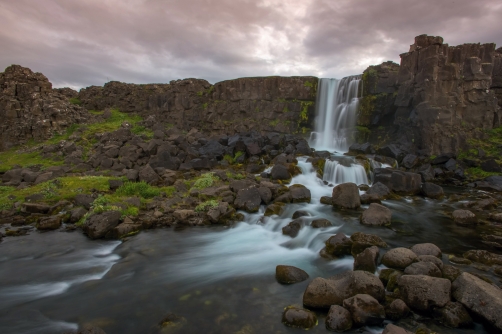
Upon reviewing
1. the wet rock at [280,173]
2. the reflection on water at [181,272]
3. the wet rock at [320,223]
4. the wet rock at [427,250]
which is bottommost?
the reflection on water at [181,272]

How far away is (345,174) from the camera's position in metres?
18.8

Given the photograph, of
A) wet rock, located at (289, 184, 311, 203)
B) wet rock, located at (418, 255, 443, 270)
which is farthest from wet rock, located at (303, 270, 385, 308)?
wet rock, located at (289, 184, 311, 203)

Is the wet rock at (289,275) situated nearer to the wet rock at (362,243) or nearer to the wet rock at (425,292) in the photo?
the wet rock at (362,243)

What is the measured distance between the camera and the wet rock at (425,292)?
608cm

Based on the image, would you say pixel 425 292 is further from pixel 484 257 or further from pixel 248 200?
pixel 248 200

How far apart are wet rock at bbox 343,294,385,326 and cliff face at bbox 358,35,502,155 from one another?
64.5ft

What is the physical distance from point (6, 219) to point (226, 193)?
889 centimetres

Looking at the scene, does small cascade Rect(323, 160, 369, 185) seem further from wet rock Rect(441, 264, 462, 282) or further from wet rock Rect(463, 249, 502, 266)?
wet rock Rect(441, 264, 462, 282)

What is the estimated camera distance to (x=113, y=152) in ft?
71.7

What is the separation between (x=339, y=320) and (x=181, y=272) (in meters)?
4.78

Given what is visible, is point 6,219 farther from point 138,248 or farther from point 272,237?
point 272,237

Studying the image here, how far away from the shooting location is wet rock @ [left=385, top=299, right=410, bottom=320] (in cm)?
601

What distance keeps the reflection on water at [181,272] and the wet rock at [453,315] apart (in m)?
0.17

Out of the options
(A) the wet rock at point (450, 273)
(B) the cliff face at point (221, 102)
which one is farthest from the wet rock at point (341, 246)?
(B) the cliff face at point (221, 102)
